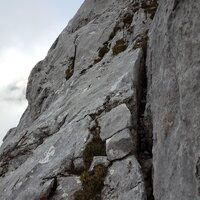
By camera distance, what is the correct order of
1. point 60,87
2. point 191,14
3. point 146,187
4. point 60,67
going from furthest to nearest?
1. point 60,67
2. point 60,87
3. point 146,187
4. point 191,14

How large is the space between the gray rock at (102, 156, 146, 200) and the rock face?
4cm

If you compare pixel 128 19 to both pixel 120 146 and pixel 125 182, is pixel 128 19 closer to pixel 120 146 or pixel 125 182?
pixel 120 146

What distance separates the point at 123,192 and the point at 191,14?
266 inches

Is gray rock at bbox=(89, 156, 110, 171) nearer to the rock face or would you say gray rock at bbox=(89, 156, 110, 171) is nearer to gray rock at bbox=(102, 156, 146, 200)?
the rock face

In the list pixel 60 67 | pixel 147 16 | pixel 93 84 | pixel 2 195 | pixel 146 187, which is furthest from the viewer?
pixel 60 67

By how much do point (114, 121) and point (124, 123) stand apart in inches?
28.8

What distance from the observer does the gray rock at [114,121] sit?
1775cm

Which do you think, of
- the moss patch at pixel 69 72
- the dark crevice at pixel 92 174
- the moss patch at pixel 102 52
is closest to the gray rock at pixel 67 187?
the dark crevice at pixel 92 174

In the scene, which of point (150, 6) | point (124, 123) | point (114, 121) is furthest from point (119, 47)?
point (124, 123)

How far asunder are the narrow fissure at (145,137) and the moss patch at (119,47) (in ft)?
16.0

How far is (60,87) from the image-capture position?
2847 cm

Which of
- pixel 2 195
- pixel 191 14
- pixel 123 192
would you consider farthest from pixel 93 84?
pixel 191 14

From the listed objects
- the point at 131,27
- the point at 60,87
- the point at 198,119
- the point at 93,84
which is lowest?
the point at 198,119

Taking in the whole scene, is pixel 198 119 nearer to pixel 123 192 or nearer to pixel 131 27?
pixel 123 192
